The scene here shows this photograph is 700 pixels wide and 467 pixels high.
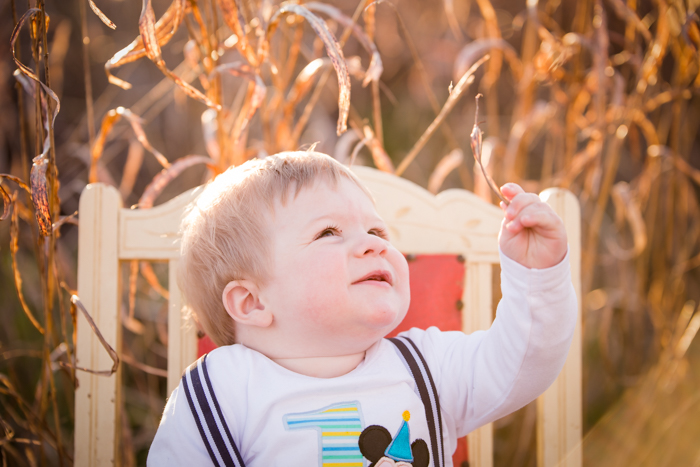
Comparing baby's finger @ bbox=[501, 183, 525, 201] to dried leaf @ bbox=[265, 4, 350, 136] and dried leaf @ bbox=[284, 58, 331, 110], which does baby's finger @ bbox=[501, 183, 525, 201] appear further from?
dried leaf @ bbox=[284, 58, 331, 110]

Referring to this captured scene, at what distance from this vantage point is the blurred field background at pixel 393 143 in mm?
904

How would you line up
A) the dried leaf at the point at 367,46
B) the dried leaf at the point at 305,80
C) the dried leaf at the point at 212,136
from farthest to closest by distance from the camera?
the dried leaf at the point at 212,136 < the dried leaf at the point at 305,80 < the dried leaf at the point at 367,46

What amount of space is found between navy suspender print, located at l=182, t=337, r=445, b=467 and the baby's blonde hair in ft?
0.41

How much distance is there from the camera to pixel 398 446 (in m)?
0.69

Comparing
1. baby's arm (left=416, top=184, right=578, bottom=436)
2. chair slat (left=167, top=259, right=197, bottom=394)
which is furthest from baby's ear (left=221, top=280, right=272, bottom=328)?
baby's arm (left=416, top=184, right=578, bottom=436)

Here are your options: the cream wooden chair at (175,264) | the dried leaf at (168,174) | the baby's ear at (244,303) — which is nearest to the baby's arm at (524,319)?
the cream wooden chair at (175,264)

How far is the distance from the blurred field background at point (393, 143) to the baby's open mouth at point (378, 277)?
9.5 inches

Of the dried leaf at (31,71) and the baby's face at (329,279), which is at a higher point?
the dried leaf at (31,71)

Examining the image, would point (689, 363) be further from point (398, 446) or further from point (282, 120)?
point (282, 120)

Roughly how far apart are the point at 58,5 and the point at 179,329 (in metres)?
2.31

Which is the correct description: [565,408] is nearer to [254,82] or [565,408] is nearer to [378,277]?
[378,277]

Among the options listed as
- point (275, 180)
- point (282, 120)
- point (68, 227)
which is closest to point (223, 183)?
point (275, 180)

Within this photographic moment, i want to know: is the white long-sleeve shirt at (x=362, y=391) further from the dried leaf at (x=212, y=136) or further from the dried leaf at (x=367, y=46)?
the dried leaf at (x=212, y=136)

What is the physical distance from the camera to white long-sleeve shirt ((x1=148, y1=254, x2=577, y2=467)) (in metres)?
0.68
